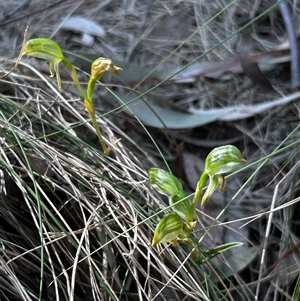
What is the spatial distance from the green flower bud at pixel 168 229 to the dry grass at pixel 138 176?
0.20 ft

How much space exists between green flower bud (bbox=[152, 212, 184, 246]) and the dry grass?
0.20ft

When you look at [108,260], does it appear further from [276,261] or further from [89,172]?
[276,261]

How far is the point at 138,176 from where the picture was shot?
1159mm

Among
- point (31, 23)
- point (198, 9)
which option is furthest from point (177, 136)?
point (31, 23)

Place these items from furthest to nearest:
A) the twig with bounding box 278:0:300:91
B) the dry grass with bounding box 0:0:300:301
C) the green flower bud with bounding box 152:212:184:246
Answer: the twig with bounding box 278:0:300:91 → the dry grass with bounding box 0:0:300:301 → the green flower bud with bounding box 152:212:184:246

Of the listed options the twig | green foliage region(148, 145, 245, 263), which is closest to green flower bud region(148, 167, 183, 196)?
green foliage region(148, 145, 245, 263)

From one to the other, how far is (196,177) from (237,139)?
0.14 m

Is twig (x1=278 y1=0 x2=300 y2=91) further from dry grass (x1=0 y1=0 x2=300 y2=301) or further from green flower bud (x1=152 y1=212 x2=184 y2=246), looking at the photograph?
green flower bud (x1=152 y1=212 x2=184 y2=246)

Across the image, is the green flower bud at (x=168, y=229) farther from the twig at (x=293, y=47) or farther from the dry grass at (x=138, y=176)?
the twig at (x=293, y=47)

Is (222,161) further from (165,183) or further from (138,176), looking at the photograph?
(138,176)

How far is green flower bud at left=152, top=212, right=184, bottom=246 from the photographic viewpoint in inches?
33.0

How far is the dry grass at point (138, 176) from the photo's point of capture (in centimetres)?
100

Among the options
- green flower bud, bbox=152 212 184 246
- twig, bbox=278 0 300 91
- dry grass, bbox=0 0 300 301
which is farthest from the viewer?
twig, bbox=278 0 300 91

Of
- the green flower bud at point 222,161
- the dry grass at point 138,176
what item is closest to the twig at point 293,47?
the dry grass at point 138,176
